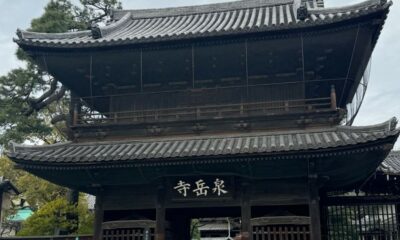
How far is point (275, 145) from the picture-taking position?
11867mm

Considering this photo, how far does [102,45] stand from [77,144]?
3.28 metres

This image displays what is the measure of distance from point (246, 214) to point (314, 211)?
6.27 ft

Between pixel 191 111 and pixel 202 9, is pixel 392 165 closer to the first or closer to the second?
pixel 191 111

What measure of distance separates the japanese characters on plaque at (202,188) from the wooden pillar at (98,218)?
7.92 ft

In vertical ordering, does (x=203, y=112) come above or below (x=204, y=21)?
below

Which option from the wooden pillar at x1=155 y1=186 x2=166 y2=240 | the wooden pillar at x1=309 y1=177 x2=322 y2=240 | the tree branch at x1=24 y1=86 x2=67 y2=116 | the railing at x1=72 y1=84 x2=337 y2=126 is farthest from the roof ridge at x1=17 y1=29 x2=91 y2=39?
the tree branch at x1=24 y1=86 x2=67 y2=116

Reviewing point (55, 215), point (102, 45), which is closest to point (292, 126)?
point (102, 45)

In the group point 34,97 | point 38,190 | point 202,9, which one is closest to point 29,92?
point 34,97

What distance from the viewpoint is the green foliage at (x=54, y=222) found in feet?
67.7

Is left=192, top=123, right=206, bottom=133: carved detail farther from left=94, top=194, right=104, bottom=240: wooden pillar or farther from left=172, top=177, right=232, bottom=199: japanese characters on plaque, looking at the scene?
left=94, top=194, right=104, bottom=240: wooden pillar

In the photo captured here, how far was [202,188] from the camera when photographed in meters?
13.2

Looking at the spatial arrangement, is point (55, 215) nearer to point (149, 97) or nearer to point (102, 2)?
point (149, 97)

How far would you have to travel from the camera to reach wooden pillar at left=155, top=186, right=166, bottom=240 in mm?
13195

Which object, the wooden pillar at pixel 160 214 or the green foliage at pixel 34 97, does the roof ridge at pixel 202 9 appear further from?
the wooden pillar at pixel 160 214
